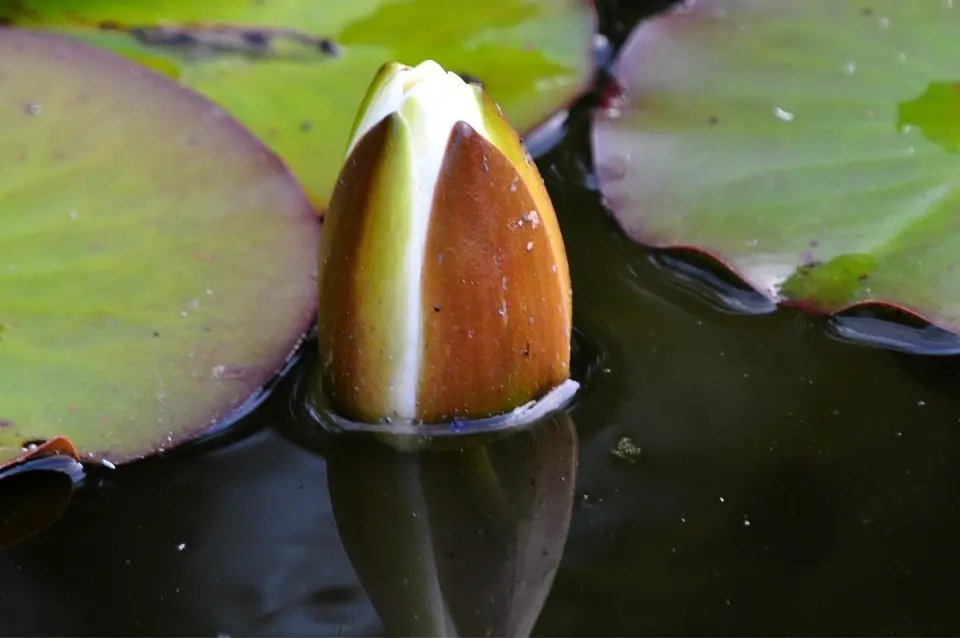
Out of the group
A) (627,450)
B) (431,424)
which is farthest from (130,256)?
(627,450)

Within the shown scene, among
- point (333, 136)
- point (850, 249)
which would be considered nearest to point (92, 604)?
point (333, 136)

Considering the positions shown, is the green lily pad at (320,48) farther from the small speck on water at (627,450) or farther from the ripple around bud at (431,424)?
the small speck on water at (627,450)

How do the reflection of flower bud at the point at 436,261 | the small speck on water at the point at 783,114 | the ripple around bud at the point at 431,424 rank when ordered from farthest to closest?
the small speck on water at the point at 783,114 < the ripple around bud at the point at 431,424 < the reflection of flower bud at the point at 436,261

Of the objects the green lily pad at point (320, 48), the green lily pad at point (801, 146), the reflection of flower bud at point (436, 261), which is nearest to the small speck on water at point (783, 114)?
the green lily pad at point (801, 146)

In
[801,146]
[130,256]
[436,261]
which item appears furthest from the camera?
[801,146]

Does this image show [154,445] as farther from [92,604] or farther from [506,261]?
[506,261]

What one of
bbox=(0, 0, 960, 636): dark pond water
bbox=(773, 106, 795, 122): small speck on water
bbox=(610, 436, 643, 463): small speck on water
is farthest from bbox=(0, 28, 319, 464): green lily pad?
bbox=(773, 106, 795, 122): small speck on water

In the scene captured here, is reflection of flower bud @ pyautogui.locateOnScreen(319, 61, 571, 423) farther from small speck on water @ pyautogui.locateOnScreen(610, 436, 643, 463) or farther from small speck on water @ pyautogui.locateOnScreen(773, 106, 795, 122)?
small speck on water @ pyautogui.locateOnScreen(773, 106, 795, 122)

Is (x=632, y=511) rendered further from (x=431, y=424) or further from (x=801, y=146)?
(x=801, y=146)
